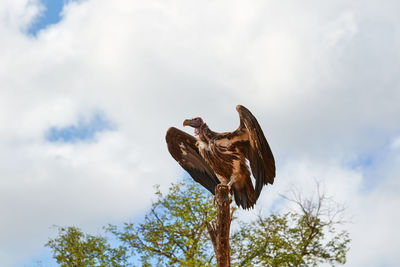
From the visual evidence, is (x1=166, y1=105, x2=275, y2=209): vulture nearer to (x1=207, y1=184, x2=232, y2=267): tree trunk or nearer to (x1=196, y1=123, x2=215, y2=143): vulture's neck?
(x1=196, y1=123, x2=215, y2=143): vulture's neck

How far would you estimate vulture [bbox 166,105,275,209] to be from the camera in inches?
280

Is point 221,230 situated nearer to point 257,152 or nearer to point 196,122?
point 257,152

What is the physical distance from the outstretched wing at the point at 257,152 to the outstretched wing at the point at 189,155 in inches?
37.1

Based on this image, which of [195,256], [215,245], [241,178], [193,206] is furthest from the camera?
[193,206]

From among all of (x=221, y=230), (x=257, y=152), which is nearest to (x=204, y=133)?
(x=257, y=152)

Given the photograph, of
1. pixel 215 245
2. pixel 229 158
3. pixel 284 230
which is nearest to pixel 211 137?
pixel 229 158

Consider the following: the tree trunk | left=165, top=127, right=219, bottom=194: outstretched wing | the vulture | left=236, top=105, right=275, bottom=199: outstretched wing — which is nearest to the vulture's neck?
the vulture

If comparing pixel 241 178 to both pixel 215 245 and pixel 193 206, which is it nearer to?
pixel 215 245

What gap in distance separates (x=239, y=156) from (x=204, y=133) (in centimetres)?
68

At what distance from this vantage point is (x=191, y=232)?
14.2m

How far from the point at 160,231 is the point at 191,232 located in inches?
Answer: 38.1

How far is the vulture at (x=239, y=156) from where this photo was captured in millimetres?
7102

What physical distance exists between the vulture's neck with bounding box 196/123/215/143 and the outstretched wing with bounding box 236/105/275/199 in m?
0.56

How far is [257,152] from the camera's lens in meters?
7.10
